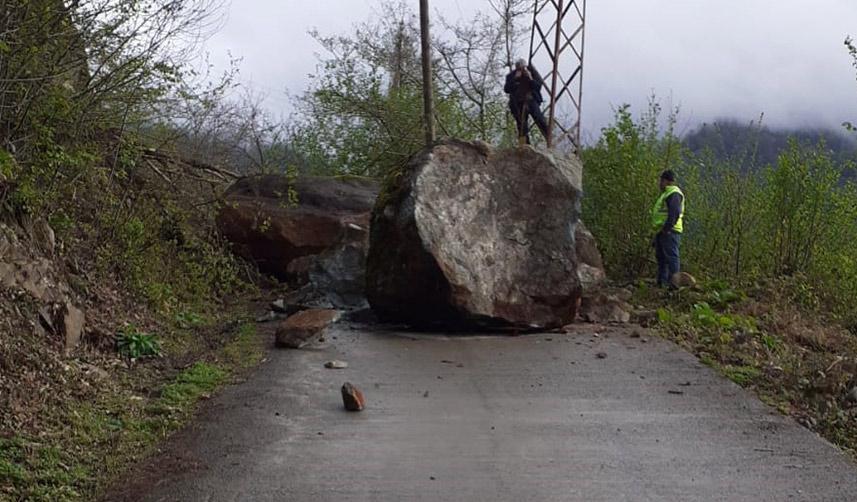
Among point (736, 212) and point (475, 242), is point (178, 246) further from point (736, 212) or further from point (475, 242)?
point (736, 212)

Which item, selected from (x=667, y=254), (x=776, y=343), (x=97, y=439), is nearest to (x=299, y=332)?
(x=97, y=439)

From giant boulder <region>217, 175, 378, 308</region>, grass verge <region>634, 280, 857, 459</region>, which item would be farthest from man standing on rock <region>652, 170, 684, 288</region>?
giant boulder <region>217, 175, 378, 308</region>

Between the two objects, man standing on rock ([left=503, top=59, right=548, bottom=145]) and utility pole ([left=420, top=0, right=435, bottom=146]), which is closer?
man standing on rock ([left=503, top=59, right=548, bottom=145])

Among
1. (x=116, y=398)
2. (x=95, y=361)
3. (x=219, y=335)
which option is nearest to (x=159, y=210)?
(x=219, y=335)

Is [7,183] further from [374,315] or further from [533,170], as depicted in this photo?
[533,170]

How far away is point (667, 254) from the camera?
50.2ft

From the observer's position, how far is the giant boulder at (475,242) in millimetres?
11656

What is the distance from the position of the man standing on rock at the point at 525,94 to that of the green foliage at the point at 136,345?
29.8ft

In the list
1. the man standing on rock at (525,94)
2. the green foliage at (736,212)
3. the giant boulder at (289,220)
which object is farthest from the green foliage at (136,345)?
the man standing on rock at (525,94)

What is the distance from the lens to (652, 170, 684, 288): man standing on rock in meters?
15.2

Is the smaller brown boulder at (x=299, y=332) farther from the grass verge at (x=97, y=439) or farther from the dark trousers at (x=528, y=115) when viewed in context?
the dark trousers at (x=528, y=115)

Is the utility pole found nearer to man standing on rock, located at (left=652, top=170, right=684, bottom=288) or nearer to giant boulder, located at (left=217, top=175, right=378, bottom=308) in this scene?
giant boulder, located at (left=217, top=175, right=378, bottom=308)

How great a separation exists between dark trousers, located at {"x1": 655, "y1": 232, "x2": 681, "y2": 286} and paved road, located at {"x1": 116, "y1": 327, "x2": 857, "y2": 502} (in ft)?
17.3

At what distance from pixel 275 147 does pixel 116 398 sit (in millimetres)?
13336
